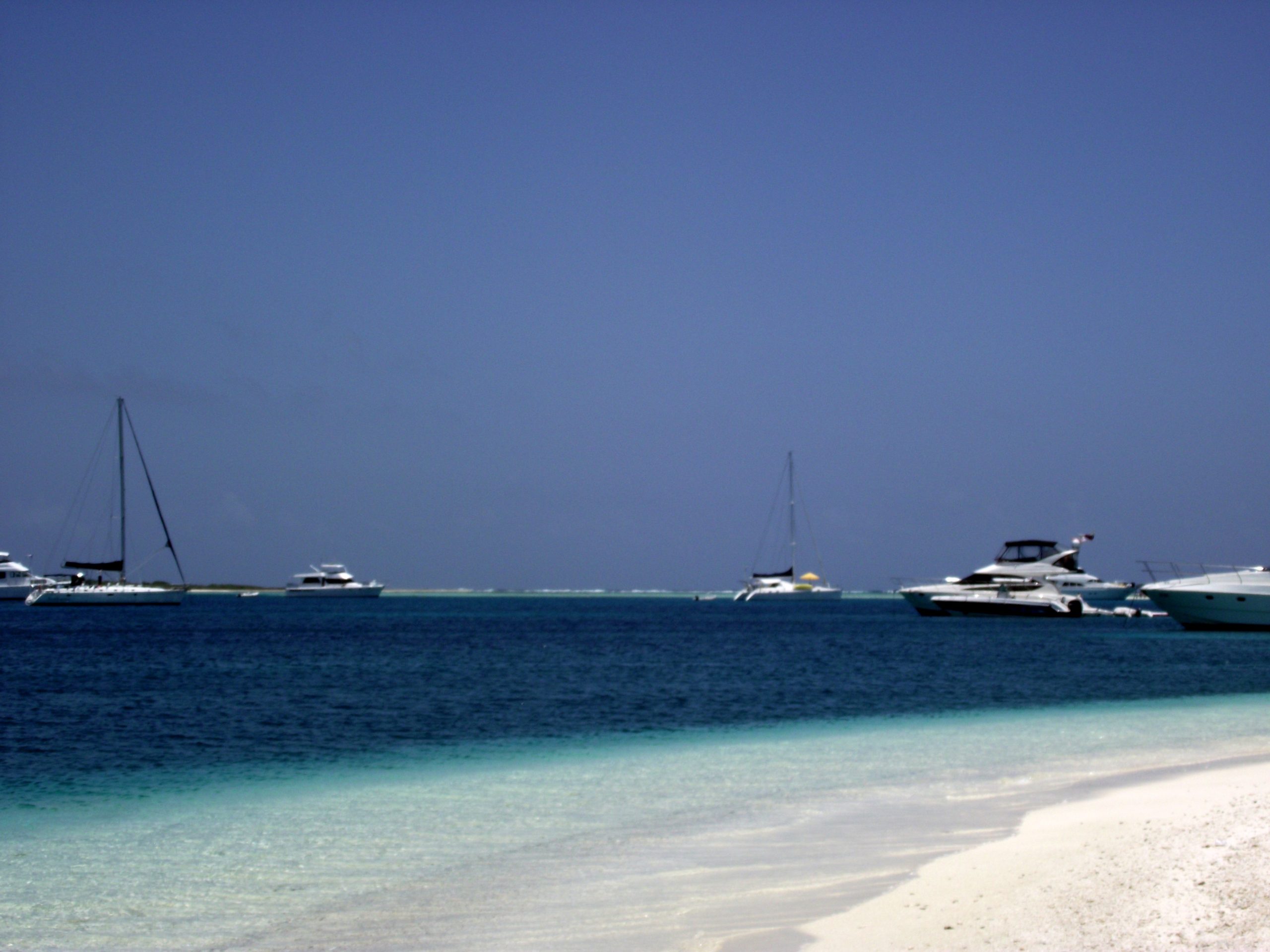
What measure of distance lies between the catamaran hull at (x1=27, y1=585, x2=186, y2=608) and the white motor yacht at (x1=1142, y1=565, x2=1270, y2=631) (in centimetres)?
8082

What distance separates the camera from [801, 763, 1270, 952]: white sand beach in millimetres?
7750

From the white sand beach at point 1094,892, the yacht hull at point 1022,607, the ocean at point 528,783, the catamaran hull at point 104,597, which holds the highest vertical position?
the catamaran hull at point 104,597

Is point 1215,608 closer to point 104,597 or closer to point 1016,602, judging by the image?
point 1016,602

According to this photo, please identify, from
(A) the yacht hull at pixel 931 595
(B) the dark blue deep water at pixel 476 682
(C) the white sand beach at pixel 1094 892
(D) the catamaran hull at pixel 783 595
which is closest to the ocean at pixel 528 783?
(B) the dark blue deep water at pixel 476 682

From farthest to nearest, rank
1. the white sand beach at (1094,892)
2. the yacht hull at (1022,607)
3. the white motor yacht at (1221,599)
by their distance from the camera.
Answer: the yacht hull at (1022,607) → the white motor yacht at (1221,599) → the white sand beach at (1094,892)

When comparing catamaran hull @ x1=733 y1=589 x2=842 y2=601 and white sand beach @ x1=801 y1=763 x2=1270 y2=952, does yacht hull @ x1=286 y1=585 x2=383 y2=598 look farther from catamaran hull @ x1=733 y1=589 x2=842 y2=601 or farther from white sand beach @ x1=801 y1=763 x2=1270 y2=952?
white sand beach @ x1=801 y1=763 x2=1270 y2=952

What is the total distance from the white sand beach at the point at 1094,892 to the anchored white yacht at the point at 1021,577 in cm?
7692

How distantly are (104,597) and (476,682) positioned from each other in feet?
243

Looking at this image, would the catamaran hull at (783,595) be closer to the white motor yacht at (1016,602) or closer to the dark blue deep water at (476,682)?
the white motor yacht at (1016,602)

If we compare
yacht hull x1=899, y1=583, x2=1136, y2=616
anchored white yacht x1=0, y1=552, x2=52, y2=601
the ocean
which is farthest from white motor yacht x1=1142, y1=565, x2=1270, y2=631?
anchored white yacht x1=0, y1=552, x2=52, y2=601

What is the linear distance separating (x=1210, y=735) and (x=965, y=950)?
1675 cm

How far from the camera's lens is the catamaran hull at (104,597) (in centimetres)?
9650

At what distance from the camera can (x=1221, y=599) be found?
5738cm

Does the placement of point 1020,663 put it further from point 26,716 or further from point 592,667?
point 26,716
